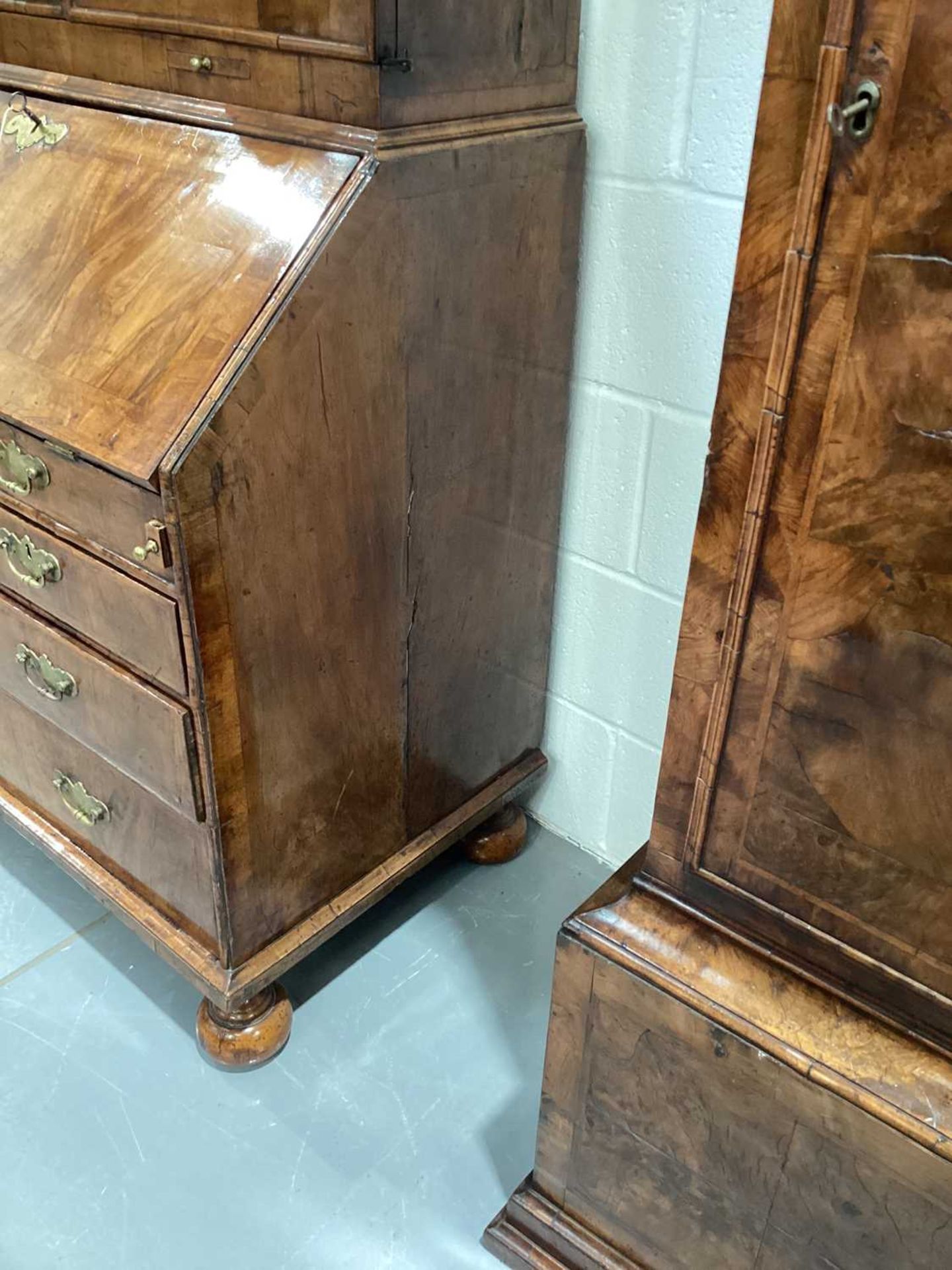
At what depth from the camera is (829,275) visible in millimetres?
698

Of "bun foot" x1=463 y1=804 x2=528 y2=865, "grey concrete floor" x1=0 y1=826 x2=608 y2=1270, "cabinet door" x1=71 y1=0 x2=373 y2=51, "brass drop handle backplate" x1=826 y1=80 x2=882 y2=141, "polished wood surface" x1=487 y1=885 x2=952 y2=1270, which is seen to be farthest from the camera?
"bun foot" x1=463 y1=804 x2=528 y2=865

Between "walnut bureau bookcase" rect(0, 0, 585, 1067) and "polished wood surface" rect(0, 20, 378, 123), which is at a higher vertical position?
"polished wood surface" rect(0, 20, 378, 123)

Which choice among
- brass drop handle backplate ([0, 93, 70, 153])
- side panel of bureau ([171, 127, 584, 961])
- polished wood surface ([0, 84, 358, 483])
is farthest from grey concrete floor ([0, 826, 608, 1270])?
brass drop handle backplate ([0, 93, 70, 153])

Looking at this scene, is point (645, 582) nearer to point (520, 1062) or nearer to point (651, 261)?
point (651, 261)

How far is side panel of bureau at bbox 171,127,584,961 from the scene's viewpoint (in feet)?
3.37

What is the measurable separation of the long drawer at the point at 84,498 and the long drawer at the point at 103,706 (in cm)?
16

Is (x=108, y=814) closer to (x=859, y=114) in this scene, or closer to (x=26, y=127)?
(x=26, y=127)

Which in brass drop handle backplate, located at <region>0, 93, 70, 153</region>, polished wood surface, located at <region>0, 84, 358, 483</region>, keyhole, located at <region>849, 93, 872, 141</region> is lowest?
polished wood surface, located at <region>0, 84, 358, 483</region>

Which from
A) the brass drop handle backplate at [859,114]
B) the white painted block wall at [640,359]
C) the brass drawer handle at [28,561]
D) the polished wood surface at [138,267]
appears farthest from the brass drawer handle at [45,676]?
the brass drop handle backplate at [859,114]

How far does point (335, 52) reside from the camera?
3.22ft

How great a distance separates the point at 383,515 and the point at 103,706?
1.25 feet

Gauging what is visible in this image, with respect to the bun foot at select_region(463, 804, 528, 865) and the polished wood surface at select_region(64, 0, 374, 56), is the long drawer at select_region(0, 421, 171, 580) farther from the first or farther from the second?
the bun foot at select_region(463, 804, 528, 865)

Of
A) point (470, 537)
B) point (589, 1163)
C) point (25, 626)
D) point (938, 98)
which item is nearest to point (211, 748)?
point (25, 626)

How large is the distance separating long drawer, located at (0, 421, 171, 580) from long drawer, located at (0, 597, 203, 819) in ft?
0.52
